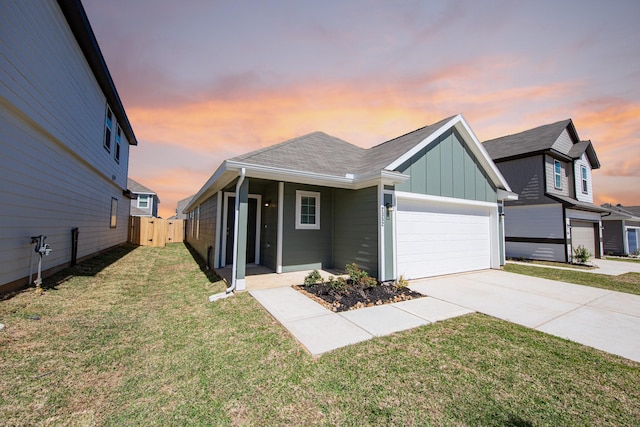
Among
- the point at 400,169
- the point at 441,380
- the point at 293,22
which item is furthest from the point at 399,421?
the point at 293,22

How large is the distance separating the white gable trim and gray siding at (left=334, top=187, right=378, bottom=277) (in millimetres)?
1174

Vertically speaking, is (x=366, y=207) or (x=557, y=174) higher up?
(x=557, y=174)

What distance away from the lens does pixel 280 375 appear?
8.77 feet

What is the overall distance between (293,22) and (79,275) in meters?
8.97

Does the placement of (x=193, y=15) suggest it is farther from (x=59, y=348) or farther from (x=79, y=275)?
(x=59, y=348)

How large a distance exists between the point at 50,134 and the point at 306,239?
685cm

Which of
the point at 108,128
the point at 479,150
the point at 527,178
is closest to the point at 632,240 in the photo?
the point at 527,178

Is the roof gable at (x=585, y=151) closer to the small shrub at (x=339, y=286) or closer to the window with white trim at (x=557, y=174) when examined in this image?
the window with white trim at (x=557, y=174)

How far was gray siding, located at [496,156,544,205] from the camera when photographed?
1295 centimetres

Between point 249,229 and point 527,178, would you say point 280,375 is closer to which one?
point 249,229

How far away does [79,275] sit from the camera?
6664 millimetres

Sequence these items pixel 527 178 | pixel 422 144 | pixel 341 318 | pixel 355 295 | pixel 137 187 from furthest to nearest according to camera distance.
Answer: pixel 137 187, pixel 527 178, pixel 422 144, pixel 355 295, pixel 341 318

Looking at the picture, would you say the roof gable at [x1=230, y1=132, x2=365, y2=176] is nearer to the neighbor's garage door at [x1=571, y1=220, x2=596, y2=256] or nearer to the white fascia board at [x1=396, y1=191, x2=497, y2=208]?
the white fascia board at [x1=396, y1=191, x2=497, y2=208]

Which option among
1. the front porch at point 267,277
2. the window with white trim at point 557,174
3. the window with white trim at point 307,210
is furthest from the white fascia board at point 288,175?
the window with white trim at point 557,174
